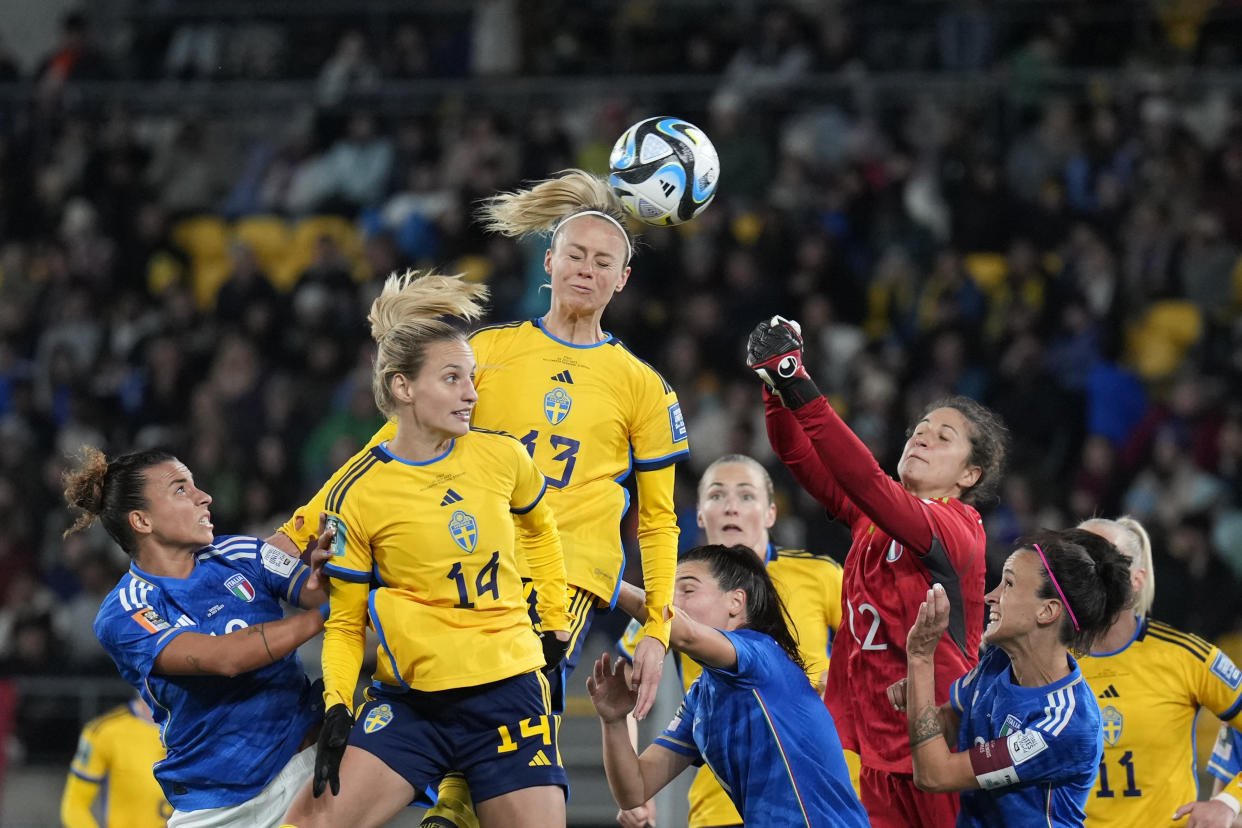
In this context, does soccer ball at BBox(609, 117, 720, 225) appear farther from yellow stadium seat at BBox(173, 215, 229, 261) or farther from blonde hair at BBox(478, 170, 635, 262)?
yellow stadium seat at BBox(173, 215, 229, 261)

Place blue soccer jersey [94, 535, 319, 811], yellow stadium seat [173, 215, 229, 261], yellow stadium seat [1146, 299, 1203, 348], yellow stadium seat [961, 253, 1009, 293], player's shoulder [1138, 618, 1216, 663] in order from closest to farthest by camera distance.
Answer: blue soccer jersey [94, 535, 319, 811]
player's shoulder [1138, 618, 1216, 663]
yellow stadium seat [1146, 299, 1203, 348]
yellow stadium seat [961, 253, 1009, 293]
yellow stadium seat [173, 215, 229, 261]

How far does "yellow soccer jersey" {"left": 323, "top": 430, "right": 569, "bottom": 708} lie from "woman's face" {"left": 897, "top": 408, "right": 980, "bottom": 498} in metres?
1.52

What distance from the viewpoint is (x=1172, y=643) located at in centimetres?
607

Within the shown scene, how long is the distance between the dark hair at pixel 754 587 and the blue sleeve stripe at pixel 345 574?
1.18 meters

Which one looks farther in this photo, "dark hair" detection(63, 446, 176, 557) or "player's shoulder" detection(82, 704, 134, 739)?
"player's shoulder" detection(82, 704, 134, 739)

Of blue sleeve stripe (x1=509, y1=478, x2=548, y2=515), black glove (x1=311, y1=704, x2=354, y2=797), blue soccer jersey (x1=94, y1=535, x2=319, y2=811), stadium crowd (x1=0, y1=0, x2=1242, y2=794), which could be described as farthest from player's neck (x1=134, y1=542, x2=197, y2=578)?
stadium crowd (x1=0, y1=0, x2=1242, y2=794)

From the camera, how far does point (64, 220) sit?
14250mm

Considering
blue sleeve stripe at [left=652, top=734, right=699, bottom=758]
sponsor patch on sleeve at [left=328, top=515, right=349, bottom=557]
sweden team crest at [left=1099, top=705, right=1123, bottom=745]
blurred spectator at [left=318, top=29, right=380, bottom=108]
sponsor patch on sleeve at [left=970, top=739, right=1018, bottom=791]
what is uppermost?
blurred spectator at [left=318, top=29, right=380, bottom=108]

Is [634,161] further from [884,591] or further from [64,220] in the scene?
[64,220]

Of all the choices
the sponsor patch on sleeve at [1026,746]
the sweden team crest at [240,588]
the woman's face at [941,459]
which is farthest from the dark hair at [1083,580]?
the sweden team crest at [240,588]

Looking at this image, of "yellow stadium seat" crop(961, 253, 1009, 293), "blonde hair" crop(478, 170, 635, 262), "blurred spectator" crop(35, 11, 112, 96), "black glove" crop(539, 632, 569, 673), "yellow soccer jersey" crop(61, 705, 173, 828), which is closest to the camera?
"black glove" crop(539, 632, 569, 673)

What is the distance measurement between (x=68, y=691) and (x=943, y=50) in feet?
27.5

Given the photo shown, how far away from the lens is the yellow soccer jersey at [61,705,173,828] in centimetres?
816

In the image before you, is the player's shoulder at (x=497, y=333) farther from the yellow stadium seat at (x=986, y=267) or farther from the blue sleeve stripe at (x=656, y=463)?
the yellow stadium seat at (x=986, y=267)
